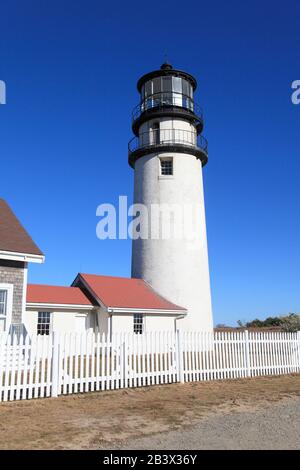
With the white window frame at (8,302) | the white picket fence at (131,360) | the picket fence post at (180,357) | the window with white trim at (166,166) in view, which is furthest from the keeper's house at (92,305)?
the window with white trim at (166,166)

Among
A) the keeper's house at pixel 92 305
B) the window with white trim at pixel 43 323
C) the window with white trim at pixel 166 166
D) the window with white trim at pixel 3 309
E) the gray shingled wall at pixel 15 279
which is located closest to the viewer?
the window with white trim at pixel 3 309

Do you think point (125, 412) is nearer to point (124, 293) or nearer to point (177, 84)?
point (124, 293)

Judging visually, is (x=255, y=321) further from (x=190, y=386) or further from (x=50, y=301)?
(x=190, y=386)

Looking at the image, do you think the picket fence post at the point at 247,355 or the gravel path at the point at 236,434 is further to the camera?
the picket fence post at the point at 247,355

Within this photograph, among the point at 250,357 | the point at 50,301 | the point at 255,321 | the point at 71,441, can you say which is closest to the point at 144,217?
the point at 50,301

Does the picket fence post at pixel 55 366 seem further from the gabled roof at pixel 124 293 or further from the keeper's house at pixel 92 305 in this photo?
the gabled roof at pixel 124 293

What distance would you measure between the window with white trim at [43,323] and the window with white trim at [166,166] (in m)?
10.9

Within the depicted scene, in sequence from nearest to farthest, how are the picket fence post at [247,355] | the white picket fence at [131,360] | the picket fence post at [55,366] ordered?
the white picket fence at [131,360]
the picket fence post at [55,366]
the picket fence post at [247,355]

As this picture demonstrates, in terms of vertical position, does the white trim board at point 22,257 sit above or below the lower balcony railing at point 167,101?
below

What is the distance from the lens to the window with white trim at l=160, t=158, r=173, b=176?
2524cm

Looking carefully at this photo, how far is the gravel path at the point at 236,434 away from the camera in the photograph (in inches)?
235

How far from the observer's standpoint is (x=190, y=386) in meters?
12.2

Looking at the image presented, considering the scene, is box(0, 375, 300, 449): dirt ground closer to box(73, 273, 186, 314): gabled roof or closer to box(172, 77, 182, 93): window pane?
box(73, 273, 186, 314): gabled roof

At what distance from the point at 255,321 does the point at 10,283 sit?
3959 centimetres
